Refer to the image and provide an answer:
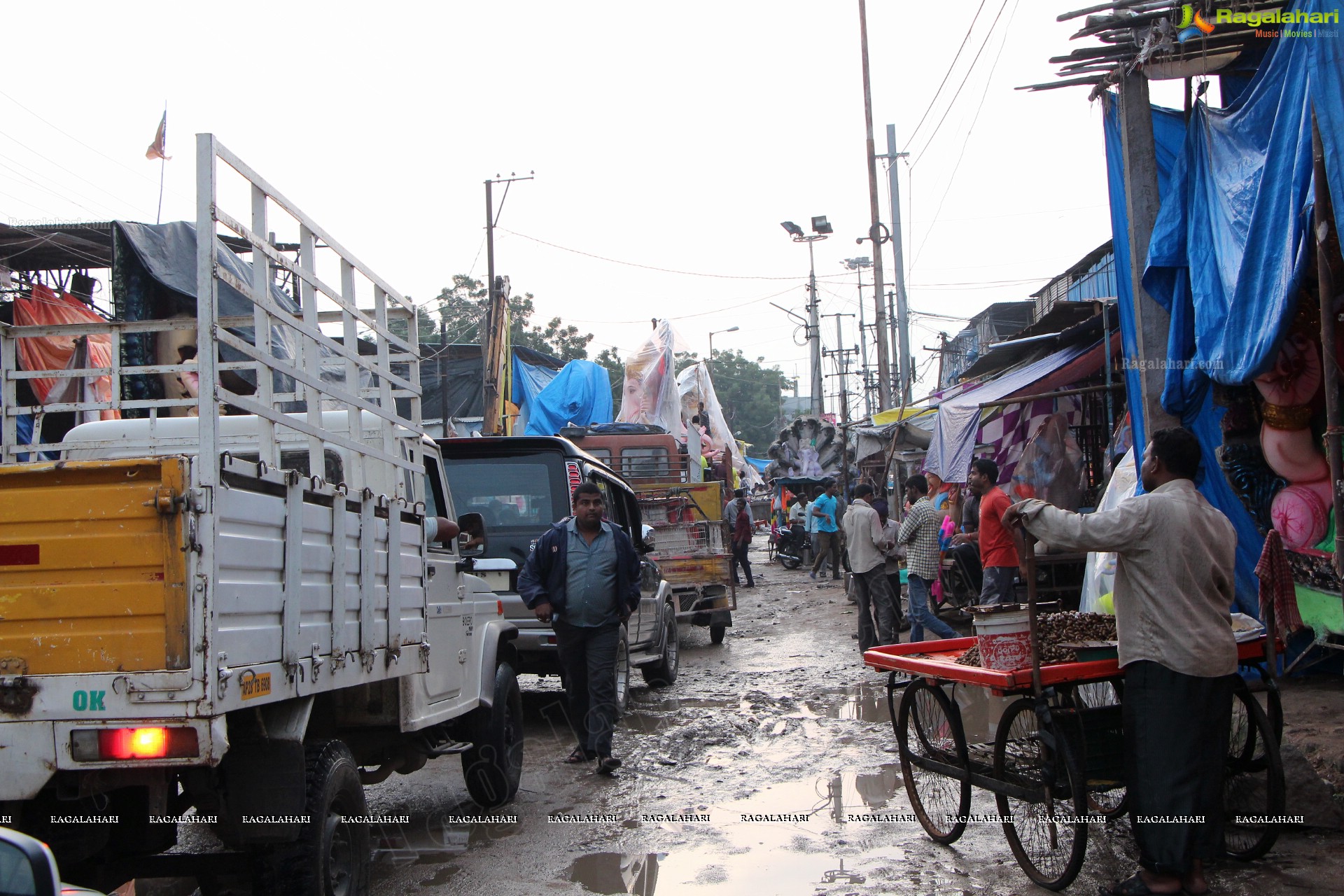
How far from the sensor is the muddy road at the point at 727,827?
439 centimetres

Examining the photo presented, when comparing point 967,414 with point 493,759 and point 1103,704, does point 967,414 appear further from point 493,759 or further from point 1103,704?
point 493,759

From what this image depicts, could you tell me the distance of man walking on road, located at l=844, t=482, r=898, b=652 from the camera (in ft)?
33.6

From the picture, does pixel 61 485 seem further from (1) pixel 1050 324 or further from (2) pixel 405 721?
(1) pixel 1050 324

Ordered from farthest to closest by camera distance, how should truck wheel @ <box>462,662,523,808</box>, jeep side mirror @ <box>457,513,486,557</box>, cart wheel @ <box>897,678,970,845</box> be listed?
1. jeep side mirror @ <box>457,513,486,557</box>
2. truck wheel @ <box>462,662,523,808</box>
3. cart wheel @ <box>897,678,970,845</box>

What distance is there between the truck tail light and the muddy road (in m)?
1.95

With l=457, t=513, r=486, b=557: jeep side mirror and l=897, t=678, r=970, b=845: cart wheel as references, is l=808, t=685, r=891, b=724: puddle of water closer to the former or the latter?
l=897, t=678, r=970, b=845: cart wheel

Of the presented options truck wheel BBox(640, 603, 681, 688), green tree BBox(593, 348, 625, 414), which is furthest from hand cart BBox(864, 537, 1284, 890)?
green tree BBox(593, 348, 625, 414)

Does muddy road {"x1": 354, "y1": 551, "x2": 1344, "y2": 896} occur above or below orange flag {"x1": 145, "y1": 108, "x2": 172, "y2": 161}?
below

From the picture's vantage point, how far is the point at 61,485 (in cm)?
304

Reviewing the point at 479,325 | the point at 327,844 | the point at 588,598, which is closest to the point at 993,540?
the point at 588,598

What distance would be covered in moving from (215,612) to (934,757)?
3308mm

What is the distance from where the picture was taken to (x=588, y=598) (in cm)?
653

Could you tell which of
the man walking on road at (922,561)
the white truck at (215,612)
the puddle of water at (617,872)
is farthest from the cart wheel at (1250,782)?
the man walking on road at (922,561)

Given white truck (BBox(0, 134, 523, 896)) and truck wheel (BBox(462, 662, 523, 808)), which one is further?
truck wheel (BBox(462, 662, 523, 808))
